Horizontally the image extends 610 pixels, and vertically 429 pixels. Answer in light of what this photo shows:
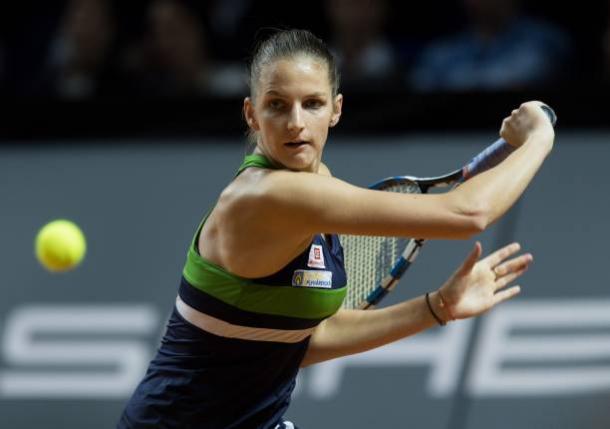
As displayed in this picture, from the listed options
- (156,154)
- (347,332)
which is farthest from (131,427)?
(156,154)

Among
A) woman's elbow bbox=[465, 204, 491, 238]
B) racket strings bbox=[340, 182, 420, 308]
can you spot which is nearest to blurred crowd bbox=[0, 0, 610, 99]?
racket strings bbox=[340, 182, 420, 308]

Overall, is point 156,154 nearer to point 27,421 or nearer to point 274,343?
point 27,421

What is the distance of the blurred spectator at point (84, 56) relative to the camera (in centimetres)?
631

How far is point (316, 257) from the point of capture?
9.36 feet

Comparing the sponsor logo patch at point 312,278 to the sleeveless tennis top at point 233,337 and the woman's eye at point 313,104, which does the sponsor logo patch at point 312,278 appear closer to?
the sleeveless tennis top at point 233,337

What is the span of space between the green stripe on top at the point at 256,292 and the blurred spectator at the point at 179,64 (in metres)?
3.19

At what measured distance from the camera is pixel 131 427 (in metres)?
2.97

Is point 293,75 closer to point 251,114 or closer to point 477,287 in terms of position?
point 251,114

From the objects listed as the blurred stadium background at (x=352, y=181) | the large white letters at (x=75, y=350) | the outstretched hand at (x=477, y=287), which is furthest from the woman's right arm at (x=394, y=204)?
the large white letters at (x=75, y=350)

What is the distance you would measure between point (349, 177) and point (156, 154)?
3.18 feet

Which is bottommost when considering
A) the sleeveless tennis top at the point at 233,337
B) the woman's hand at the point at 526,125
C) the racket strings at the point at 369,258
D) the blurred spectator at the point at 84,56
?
the sleeveless tennis top at the point at 233,337

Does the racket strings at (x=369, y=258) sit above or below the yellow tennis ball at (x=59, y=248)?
below

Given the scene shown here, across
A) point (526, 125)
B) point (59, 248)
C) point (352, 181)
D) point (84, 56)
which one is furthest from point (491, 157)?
point (84, 56)

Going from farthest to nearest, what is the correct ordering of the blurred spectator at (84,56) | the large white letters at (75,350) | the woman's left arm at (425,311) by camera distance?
the blurred spectator at (84,56), the large white letters at (75,350), the woman's left arm at (425,311)
